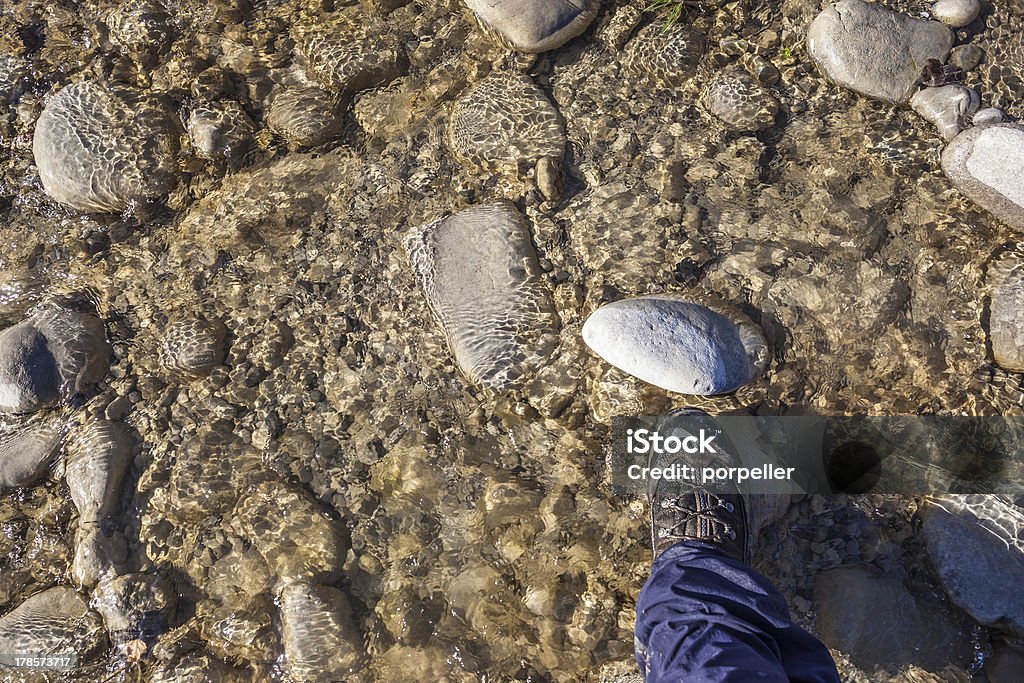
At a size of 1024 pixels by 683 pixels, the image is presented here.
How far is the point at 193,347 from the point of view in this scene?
2.79 meters

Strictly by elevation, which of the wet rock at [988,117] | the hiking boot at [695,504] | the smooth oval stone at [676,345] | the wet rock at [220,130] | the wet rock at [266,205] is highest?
the wet rock at [220,130]

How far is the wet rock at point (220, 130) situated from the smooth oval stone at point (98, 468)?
1.28 meters

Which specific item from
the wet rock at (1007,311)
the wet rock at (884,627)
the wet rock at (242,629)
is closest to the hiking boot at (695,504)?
the wet rock at (884,627)

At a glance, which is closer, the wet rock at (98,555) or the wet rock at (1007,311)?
the wet rock at (1007,311)

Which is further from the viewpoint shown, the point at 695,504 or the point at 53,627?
the point at 53,627

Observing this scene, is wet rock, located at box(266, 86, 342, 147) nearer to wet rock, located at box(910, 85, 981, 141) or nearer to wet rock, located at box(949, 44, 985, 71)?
wet rock, located at box(910, 85, 981, 141)

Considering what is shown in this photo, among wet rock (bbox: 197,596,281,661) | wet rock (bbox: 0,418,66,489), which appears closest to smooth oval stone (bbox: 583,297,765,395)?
wet rock (bbox: 197,596,281,661)

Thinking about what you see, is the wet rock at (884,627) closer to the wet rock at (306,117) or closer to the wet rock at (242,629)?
the wet rock at (242,629)

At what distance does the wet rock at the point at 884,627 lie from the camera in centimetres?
230

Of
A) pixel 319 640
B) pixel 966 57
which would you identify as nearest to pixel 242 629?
pixel 319 640

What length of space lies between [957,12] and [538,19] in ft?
5.60

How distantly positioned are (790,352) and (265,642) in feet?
7.54

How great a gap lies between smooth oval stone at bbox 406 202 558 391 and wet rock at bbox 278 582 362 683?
1.03m

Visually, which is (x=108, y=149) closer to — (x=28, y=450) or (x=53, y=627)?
(x=28, y=450)
